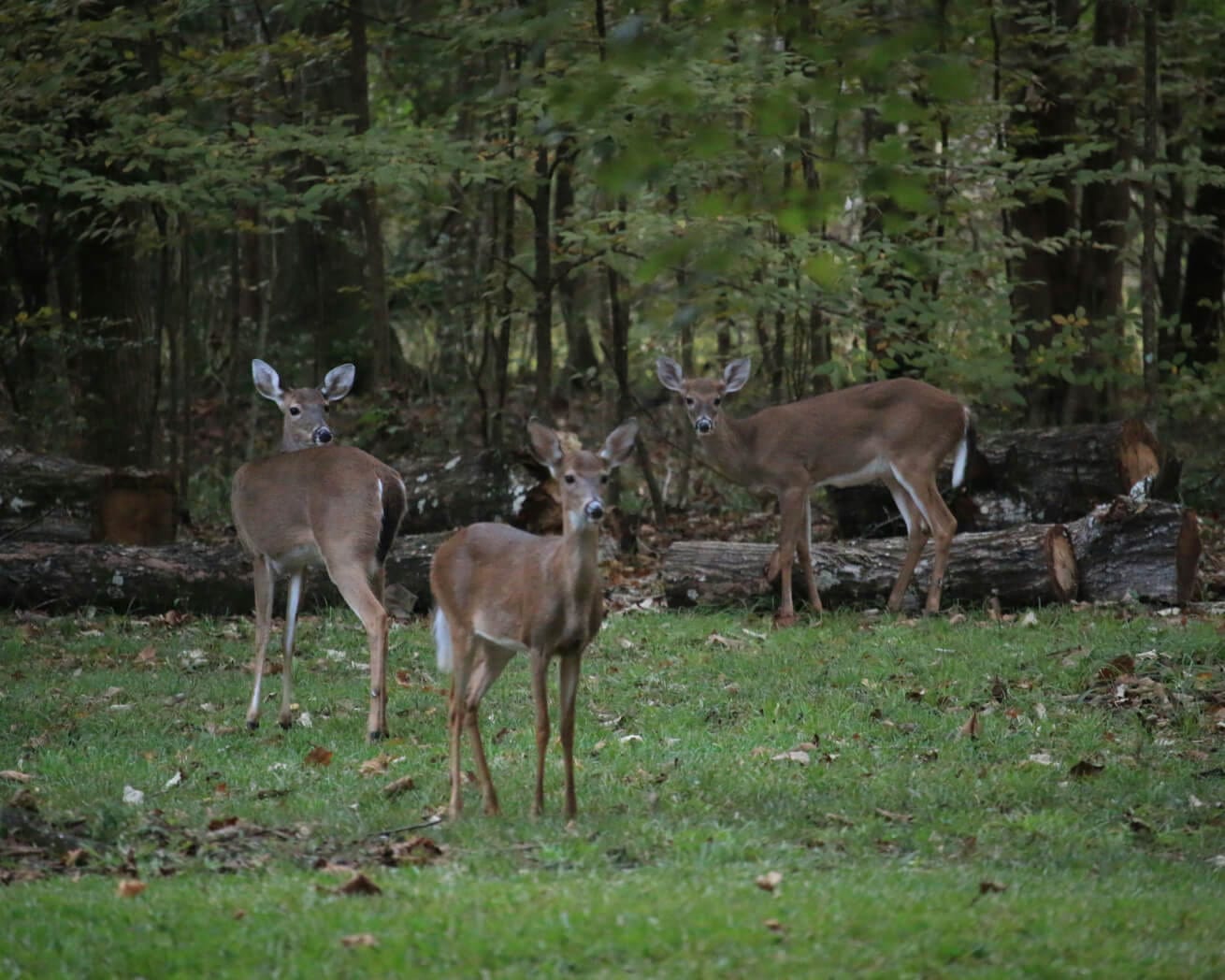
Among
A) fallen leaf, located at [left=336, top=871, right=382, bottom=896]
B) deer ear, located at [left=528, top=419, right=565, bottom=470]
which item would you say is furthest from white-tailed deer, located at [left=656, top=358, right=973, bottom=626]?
fallen leaf, located at [left=336, top=871, right=382, bottom=896]

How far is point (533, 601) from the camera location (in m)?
6.33

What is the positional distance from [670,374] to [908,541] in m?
2.35

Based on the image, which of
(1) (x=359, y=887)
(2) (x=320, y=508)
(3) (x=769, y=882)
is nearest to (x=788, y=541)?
(2) (x=320, y=508)

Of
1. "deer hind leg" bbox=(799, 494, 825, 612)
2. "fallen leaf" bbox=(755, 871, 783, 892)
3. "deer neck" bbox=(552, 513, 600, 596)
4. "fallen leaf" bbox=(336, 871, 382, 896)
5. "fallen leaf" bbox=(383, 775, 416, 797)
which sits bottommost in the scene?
"deer hind leg" bbox=(799, 494, 825, 612)

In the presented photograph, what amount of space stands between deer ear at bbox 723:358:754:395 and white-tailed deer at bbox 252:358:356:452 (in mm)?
3561

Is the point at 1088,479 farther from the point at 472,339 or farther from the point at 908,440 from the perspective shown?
the point at 472,339

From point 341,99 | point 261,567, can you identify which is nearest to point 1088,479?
point 261,567

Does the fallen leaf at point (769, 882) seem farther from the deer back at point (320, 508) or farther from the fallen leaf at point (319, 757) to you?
the deer back at point (320, 508)

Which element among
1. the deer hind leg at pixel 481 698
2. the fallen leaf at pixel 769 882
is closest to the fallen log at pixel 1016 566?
the deer hind leg at pixel 481 698

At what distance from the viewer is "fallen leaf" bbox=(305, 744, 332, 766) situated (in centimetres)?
779

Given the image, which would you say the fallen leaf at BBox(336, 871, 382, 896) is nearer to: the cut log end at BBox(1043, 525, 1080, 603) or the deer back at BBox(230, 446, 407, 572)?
the deer back at BBox(230, 446, 407, 572)

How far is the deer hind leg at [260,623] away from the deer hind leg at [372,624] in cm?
44

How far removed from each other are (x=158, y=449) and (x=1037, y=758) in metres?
11.7

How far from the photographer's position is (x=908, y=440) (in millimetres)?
12594
